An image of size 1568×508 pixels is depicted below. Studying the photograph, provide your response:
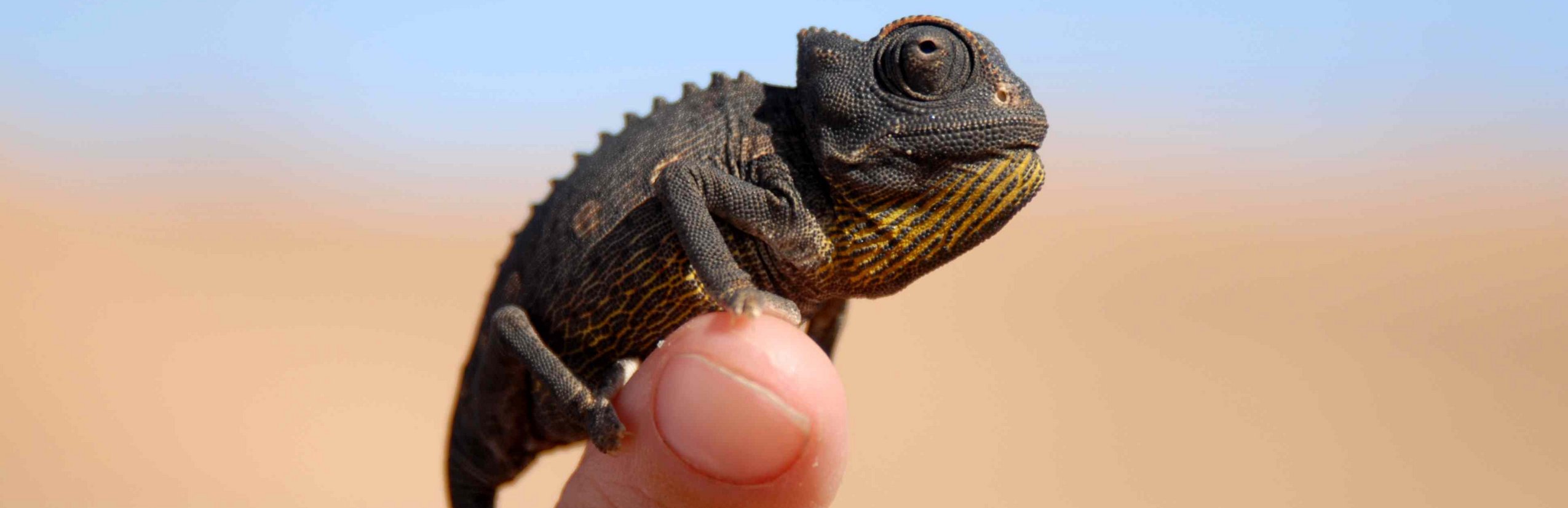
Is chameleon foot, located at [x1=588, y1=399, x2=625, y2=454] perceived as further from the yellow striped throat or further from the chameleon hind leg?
the yellow striped throat

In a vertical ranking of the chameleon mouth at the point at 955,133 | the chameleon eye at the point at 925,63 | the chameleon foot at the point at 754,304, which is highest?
the chameleon eye at the point at 925,63

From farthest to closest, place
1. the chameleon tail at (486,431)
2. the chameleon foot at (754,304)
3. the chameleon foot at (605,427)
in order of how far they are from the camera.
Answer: the chameleon tail at (486,431), the chameleon foot at (605,427), the chameleon foot at (754,304)

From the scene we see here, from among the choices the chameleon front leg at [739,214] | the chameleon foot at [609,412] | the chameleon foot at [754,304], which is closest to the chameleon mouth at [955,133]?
the chameleon front leg at [739,214]

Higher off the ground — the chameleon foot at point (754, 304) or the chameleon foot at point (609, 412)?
the chameleon foot at point (754, 304)

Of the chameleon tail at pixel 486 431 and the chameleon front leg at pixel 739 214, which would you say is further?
the chameleon tail at pixel 486 431

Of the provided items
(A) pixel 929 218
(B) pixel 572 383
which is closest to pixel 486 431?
(B) pixel 572 383

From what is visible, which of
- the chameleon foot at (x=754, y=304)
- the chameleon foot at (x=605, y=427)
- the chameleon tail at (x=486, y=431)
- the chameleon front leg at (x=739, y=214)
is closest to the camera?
the chameleon foot at (x=754, y=304)

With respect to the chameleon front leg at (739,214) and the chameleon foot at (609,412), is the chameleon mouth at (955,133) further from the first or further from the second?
the chameleon foot at (609,412)
